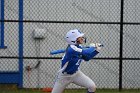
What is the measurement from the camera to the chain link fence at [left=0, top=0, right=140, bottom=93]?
1158cm

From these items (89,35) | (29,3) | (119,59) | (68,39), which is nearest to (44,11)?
(29,3)

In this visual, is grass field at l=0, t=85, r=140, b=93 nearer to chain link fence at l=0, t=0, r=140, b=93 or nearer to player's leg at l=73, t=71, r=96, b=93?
chain link fence at l=0, t=0, r=140, b=93

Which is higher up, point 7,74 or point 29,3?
point 29,3

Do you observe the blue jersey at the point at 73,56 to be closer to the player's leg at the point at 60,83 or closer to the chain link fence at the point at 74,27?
the player's leg at the point at 60,83

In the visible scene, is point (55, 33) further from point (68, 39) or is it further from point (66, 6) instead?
point (68, 39)

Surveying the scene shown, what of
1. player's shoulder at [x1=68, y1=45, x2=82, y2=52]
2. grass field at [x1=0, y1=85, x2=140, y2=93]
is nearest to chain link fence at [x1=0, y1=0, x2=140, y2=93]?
grass field at [x1=0, y1=85, x2=140, y2=93]

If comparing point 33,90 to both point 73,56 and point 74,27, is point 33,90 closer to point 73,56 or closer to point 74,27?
point 74,27

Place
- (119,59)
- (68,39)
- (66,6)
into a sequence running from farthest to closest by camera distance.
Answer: (66,6) → (119,59) → (68,39)

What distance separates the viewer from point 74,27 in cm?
1171

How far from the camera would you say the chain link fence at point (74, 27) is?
11578 mm

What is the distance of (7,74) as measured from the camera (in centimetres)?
1159

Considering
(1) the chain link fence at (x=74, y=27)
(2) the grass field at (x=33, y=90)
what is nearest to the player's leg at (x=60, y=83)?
(2) the grass field at (x=33, y=90)

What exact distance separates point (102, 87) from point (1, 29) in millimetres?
2564

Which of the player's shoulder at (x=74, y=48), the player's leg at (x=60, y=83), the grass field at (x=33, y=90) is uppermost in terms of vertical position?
the player's shoulder at (x=74, y=48)
